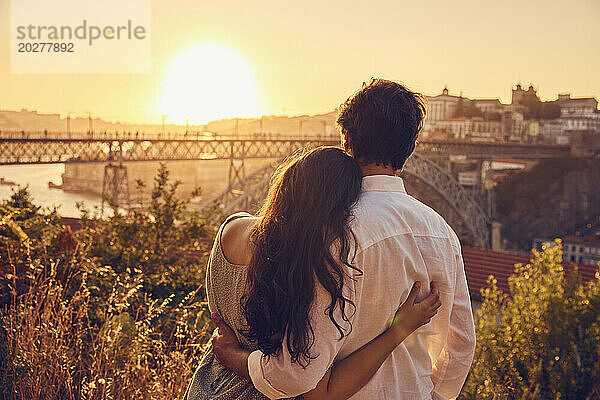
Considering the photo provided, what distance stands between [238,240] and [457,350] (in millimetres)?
556

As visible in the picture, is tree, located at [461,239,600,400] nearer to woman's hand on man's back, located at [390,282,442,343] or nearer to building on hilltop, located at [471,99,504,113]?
woman's hand on man's back, located at [390,282,442,343]

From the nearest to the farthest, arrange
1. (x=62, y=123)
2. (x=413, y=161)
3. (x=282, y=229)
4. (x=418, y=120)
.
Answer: (x=282, y=229) < (x=418, y=120) < (x=62, y=123) < (x=413, y=161)

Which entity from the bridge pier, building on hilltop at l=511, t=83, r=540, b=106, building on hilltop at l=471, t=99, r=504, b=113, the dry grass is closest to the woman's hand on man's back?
the dry grass

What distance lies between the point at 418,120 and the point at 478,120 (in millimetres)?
60860

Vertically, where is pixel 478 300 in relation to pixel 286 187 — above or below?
below

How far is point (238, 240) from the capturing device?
3.95ft

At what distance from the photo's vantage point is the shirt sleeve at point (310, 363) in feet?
3.63

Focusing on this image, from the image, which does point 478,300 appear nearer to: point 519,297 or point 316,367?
point 519,297

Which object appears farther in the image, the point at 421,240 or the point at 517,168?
the point at 517,168

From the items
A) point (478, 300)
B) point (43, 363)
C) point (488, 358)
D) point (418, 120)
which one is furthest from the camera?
point (478, 300)

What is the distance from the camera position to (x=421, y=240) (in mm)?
1158

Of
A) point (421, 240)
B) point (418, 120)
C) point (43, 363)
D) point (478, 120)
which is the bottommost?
point (43, 363)

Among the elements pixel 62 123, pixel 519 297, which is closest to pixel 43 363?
pixel 519 297

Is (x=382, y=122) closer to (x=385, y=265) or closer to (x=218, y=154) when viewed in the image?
(x=385, y=265)
